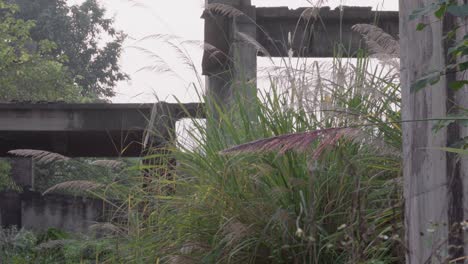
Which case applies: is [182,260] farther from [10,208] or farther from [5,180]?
[5,180]

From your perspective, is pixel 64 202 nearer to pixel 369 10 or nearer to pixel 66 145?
pixel 66 145

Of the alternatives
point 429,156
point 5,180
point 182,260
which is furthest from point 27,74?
point 429,156

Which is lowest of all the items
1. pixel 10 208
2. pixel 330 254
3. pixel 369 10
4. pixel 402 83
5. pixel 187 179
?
pixel 10 208

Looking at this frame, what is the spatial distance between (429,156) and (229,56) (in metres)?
2.49

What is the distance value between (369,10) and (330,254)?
220 centimetres

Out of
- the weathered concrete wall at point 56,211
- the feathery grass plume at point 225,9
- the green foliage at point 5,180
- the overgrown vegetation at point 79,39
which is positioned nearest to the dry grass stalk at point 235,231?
the feathery grass plume at point 225,9

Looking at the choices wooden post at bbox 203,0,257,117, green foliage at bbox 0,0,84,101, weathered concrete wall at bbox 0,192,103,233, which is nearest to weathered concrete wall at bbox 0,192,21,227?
weathered concrete wall at bbox 0,192,103,233

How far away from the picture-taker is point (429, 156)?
3.09m

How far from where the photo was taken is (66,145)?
37.7ft

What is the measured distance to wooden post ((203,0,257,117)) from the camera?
4.95 metres

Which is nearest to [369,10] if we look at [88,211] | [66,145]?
[66,145]

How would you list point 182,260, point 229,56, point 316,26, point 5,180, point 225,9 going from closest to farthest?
point 182,260, point 225,9, point 229,56, point 316,26, point 5,180

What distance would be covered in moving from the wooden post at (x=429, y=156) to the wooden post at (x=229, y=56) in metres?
1.64

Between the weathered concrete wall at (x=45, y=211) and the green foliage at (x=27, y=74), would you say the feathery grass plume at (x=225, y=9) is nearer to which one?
the weathered concrete wall at (x=45, y=211)
